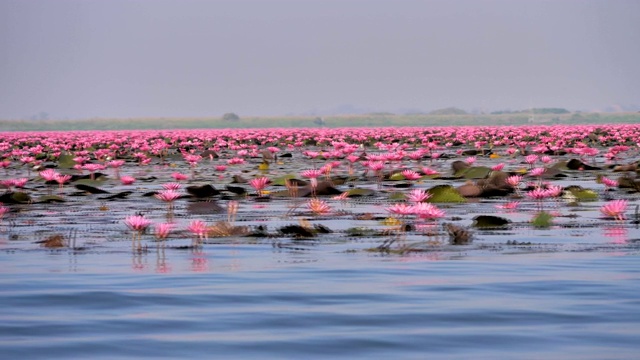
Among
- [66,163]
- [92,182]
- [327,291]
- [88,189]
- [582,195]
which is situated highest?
[327,291]

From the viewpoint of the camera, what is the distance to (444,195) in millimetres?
13039

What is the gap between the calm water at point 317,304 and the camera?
18.3 feet

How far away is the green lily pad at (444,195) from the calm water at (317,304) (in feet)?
12.5

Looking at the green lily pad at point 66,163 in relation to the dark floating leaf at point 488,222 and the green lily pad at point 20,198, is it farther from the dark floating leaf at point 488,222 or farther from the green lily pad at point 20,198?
the dark floating leaf at point 488,222

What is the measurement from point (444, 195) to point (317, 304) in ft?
21.1

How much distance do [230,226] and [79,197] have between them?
210 inches

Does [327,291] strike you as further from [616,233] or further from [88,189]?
[88,189]

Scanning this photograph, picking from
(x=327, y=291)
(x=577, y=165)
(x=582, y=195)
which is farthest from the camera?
(x=577, y=165)

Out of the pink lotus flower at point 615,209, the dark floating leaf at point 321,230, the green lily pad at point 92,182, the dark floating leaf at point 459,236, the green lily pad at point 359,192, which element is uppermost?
the pink lotus flower at point 615,209

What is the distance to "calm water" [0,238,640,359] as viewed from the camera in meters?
5.57

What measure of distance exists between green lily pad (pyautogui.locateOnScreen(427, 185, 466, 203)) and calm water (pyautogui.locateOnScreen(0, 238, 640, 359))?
3799 mm

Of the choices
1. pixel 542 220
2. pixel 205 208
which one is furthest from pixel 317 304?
pixel 205 208

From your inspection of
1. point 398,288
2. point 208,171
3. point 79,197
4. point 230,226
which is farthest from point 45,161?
point 398,288

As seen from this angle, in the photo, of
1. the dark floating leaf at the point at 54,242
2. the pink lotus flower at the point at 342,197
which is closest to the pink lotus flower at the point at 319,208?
the pink lotus flower at the point at 342,197
